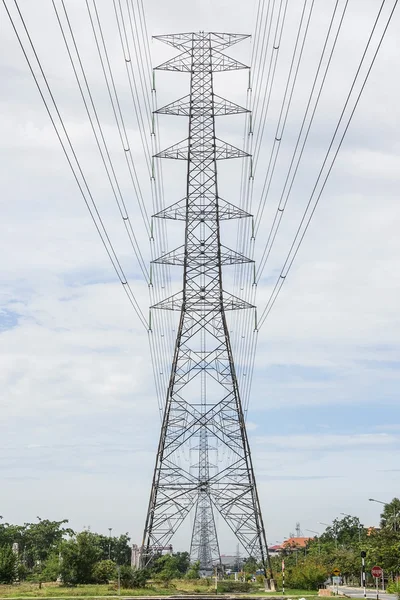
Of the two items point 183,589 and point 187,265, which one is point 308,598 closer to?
point 183,589

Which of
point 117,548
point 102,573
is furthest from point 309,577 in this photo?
point 117,548


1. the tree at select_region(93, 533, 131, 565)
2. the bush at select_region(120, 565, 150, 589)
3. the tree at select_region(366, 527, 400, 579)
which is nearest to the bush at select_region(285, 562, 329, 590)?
the tree at select_region(366, 527, 400, 579)

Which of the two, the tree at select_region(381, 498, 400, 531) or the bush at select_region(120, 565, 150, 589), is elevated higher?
the tree at select_region(381, 498, 400, 531)

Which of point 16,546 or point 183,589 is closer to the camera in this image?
point 183,589

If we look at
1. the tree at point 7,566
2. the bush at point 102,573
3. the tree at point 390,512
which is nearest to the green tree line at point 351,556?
the tree at point 390,512

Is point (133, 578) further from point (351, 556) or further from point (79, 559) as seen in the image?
point (351, 556)

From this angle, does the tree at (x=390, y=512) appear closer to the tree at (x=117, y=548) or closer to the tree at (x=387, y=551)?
the tree at (x=387, y=551)

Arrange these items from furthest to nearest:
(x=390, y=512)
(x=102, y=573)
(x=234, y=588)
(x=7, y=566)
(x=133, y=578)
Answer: (x=390, y=512)
(x=7, y=566)
(x=102, y=573)
(x=234, y=588)
(x=133, y=578)

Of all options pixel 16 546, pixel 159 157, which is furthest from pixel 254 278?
pixel 16 546

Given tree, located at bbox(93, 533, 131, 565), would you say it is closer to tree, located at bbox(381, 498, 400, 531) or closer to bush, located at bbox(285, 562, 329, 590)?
tree, located at bbox(381, 498, 400, 531)

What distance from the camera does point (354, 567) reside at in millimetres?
124938

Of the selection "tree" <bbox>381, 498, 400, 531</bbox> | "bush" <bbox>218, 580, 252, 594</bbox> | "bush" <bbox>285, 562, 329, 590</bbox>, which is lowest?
"bush" <bbox>218, 580, 252, 594</bbox>

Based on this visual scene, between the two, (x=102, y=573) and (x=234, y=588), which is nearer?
(x=234, y=588)

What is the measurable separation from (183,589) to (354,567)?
6103 cm
